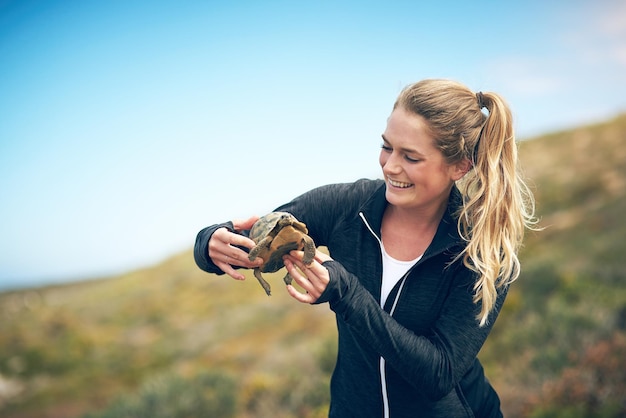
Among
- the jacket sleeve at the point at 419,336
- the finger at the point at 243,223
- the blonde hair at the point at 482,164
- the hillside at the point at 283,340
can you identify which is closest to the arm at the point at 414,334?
the jacket sleeve at the point at 419,336

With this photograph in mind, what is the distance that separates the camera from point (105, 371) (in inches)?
722

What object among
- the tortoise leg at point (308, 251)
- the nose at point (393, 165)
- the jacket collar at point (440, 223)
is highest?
the nose at point (393, 165)

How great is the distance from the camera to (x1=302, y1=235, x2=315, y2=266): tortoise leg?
2.50 m

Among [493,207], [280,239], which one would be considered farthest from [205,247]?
[493,207]

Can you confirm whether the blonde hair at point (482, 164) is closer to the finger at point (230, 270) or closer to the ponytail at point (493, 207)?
the ponytail at point (493, 207)

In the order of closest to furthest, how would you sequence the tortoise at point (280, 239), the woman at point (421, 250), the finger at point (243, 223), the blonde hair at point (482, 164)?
the tortoise at point (280, 239)
the woman at point (421, 250)
the blonde hair at point (482, 164)
the finger at point (243, 223)

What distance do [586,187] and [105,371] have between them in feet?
73.7

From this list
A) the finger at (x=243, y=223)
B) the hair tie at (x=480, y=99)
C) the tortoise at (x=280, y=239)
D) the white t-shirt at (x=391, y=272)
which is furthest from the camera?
the hair tie at (x=480, y=99)

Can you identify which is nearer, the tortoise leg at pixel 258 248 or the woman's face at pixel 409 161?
the tortoise leg at pixel 258 248

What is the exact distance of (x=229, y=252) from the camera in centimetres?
272

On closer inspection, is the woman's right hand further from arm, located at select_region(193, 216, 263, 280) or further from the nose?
the nose

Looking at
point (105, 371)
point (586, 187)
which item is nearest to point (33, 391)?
point (105, 371)

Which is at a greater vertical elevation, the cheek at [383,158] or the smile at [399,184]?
the cheek at [383,158]

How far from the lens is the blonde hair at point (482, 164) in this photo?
9.09 ft
